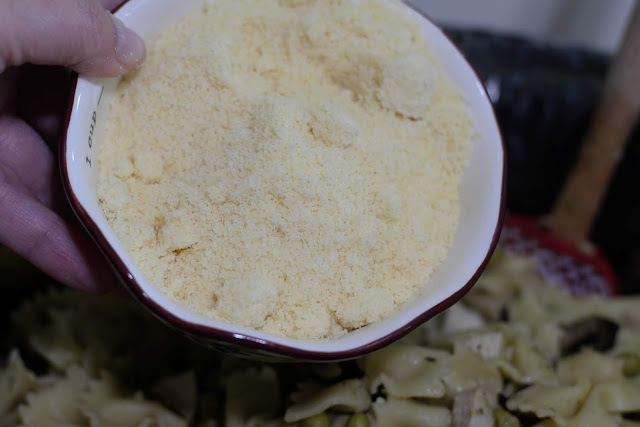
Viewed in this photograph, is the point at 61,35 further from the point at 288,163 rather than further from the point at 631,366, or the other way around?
the point at 631,366

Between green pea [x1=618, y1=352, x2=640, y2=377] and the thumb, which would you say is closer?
the thumb

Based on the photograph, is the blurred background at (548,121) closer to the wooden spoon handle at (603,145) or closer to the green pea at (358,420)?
the wooden spoon handle at (603,145)

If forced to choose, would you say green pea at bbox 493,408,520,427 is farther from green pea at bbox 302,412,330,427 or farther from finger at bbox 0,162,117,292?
finger at bbox 0,162,117,292

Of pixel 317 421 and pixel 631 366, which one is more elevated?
pixel 317 421

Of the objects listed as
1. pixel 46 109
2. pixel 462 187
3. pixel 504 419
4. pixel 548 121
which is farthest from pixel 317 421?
pixel 548 121

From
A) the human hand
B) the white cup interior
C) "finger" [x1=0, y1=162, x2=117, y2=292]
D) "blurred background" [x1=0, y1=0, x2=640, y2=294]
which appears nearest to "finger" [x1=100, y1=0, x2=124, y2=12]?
the human hand

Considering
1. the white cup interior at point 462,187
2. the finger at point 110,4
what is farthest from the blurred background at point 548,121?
the finger at point 110,4

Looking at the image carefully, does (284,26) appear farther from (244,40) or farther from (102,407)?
(102,407)
